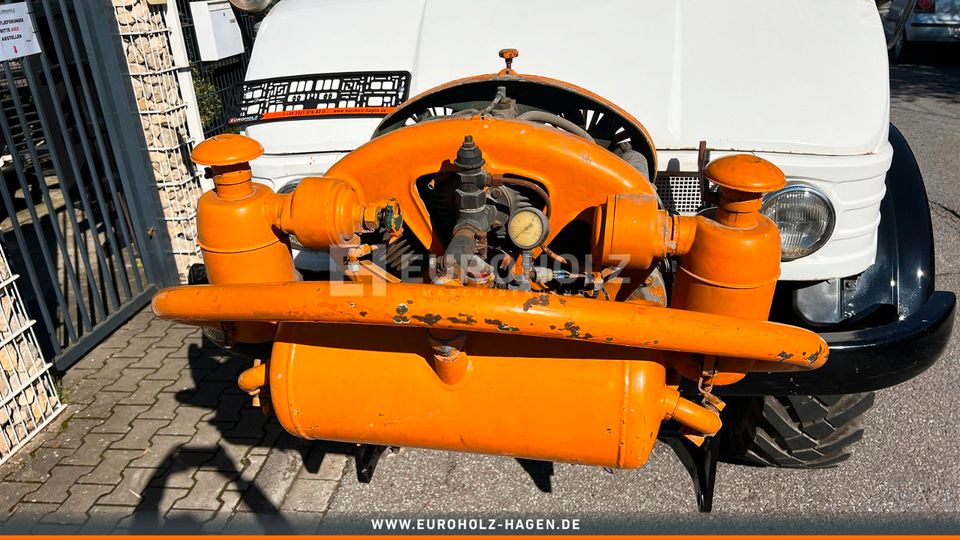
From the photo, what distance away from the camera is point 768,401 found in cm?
272

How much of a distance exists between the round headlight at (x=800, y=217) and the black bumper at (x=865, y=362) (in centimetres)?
31

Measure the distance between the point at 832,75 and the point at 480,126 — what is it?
57.4 inches

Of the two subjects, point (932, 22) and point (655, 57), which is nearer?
point (655, 57)

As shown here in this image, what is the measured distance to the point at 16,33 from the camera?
12.3ft

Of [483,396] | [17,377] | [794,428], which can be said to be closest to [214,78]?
[17,377]

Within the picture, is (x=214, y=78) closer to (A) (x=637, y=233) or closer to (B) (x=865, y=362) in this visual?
(A) (x=637, y=233)

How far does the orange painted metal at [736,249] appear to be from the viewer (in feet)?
5.57

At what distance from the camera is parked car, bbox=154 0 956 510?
1.74 meters

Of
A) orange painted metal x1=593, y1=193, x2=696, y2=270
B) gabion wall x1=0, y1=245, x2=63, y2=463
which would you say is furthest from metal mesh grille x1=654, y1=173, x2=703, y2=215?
gabion wall x1=0, y1=245, x2=63, y2=463

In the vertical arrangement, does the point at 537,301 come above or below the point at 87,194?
above

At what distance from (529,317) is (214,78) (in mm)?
4851

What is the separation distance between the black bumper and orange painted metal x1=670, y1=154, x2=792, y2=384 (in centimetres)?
51

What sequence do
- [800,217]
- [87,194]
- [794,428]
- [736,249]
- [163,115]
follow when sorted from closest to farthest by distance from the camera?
1. [736,249]
2. [800,217]
3. [794,428]
4. [163,115]
5. [87,194]

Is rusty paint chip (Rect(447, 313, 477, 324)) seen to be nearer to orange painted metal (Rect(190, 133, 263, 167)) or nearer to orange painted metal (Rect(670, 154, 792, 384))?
orange painted metal (Rect(670, 154, 792, 384))
